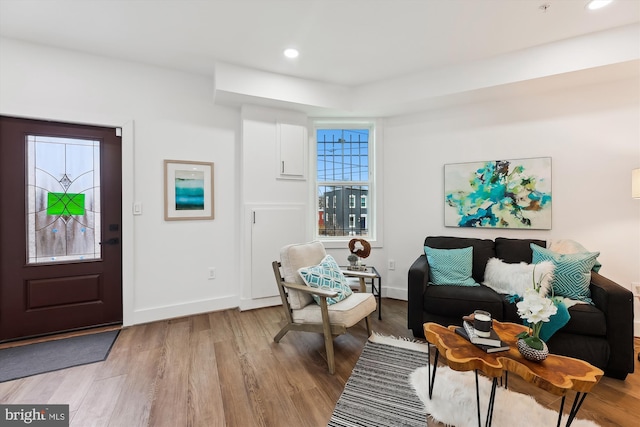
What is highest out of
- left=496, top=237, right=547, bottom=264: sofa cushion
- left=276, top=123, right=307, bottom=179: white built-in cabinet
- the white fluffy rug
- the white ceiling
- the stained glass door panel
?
the white ceiling

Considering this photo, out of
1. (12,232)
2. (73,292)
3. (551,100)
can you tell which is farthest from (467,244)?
(12,232)

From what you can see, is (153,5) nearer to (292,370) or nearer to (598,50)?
(292,370)

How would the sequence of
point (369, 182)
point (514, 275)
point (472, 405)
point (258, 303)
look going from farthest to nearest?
1. point (369, 182)
2. point (258, 303)
3. point (514, 275)
4. point (472, 405)

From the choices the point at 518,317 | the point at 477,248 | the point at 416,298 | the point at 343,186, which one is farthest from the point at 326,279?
the point at 343,186

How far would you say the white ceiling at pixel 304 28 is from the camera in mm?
2143

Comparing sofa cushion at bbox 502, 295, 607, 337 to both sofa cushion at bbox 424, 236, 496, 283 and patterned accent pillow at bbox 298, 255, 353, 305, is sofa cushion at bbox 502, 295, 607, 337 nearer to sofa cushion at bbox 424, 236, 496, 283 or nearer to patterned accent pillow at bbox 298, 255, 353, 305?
sofa cushion at bbox 424, 236, 496, 283

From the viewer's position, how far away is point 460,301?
245cm

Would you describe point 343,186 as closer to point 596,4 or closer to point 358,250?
point 358,250

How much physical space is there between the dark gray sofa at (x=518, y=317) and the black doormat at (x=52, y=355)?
2801mm

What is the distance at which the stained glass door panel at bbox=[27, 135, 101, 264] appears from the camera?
261 centimetres

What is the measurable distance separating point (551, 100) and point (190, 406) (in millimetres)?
4293

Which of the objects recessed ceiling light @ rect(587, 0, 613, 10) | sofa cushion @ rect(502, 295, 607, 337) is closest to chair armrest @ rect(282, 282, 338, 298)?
sofa cushion @ rect(502, 295, 607, 337)

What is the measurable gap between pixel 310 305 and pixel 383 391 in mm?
847

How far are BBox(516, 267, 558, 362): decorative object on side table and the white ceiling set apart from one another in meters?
2.15
